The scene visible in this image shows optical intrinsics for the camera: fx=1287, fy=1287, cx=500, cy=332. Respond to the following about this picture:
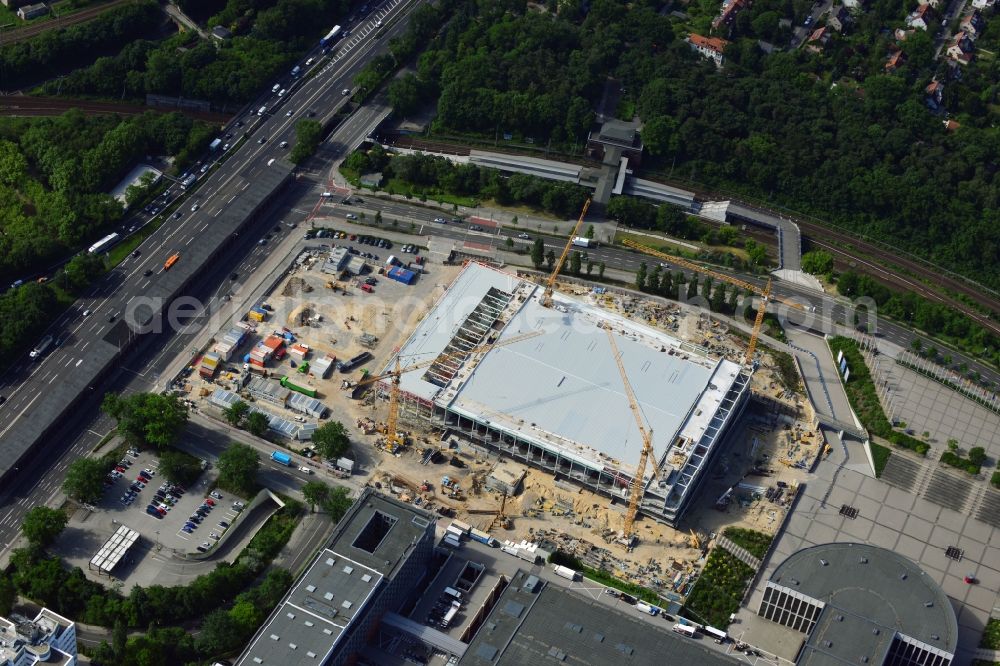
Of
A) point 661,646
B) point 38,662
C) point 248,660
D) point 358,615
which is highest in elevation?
point 661,646

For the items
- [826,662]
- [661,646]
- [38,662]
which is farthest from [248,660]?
[826,662]

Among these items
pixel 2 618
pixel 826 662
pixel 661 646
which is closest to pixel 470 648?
pixel 661 646

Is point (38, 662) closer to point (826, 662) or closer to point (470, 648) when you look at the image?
point (470, 648)

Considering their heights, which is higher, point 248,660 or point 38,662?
point 248,660

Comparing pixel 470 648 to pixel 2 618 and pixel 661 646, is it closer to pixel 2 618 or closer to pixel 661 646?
pixel 661 646

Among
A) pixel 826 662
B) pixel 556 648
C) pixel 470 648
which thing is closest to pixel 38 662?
pixel 470 648

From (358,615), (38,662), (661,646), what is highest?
(661,646)

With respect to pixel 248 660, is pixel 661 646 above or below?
above

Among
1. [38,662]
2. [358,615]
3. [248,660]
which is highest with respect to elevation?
[358,615]

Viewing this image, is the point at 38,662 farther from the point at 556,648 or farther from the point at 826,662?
the point at 826,662
